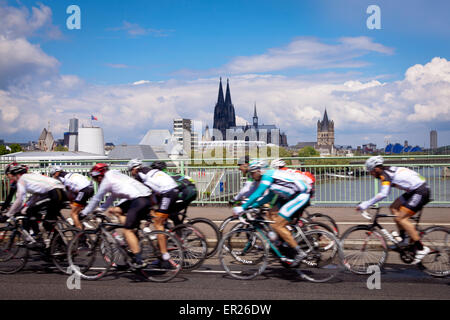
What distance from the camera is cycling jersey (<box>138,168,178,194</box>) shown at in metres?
7.15

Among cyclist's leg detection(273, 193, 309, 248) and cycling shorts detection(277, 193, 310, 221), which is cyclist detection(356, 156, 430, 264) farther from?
cyclist's leg detection(273, 193, 309, 248)

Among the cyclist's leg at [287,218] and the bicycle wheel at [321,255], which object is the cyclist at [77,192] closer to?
the cyclist's leg at [287,218]

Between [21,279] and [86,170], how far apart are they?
698 cm

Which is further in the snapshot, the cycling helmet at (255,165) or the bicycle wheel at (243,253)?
the cycling helmet at (255,165)

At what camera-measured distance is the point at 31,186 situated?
726 centimetres

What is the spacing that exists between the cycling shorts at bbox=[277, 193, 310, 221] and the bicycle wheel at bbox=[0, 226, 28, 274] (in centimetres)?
407

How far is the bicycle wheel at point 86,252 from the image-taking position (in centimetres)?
649

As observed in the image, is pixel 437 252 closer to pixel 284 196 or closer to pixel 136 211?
pixel 284 196

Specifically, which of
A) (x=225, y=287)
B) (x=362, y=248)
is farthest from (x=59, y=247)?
(x=362, y=248)

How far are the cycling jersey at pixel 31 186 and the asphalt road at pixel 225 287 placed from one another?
1118 millimetres

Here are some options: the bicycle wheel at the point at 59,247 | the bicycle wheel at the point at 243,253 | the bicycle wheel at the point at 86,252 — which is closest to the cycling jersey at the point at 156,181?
the bicycle wheel at the point at 86,252

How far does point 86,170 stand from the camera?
13359mm

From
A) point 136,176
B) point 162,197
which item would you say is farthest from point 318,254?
point 136,176
